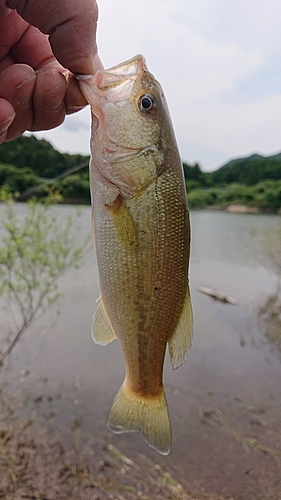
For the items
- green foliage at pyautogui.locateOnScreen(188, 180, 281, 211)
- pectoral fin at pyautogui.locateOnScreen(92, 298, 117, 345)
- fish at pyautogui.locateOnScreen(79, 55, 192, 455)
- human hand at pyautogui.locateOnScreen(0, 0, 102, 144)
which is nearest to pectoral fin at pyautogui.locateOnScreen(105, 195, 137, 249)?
fish at pyautogui.locateOnScreen(79, 55, 192, 455)

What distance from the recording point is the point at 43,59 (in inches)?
88.5

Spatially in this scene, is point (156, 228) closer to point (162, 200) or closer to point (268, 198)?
point (162, 200)

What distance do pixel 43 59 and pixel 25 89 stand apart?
0.33 meters

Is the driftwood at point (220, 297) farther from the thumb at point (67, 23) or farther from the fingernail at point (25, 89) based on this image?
the thumb at point (67, 23)

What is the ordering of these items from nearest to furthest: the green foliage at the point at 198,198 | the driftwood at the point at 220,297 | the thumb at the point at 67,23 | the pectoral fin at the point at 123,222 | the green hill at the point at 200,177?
1. the thumb at the point at 67,23
2. the pectoral fin at the point at 123,222
3. the driftwood at the point at 220,297
4. the green hill at the point at 200,177
5. the green foliage at the point at 198,198

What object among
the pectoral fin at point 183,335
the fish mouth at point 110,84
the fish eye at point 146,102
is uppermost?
the fish mouth at point 110,84

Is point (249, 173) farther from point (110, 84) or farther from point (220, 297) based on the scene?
point (110, 84)

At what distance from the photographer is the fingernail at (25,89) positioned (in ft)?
6.72

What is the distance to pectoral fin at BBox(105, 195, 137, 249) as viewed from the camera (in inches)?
69.2

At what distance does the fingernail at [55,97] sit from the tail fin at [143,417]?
5.54ft

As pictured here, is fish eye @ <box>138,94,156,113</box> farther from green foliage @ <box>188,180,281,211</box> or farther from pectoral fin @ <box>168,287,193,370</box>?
green foliage @ <box>188,180,281,211</box>

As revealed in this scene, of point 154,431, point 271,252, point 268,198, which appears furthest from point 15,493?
point 268,198

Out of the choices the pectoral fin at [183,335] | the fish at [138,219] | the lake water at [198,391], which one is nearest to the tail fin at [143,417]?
the fish at [138,219]

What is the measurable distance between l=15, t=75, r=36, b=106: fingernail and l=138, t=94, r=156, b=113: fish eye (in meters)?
0.65
